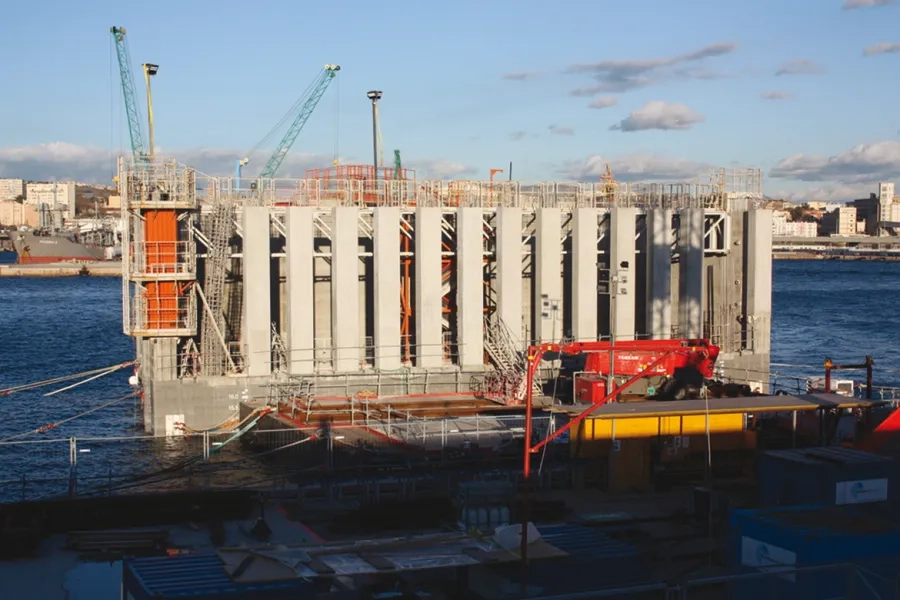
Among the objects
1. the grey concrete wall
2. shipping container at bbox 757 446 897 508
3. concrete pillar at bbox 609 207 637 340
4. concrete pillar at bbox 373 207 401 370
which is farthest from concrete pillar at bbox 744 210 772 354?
shipping container at bbox 757 446 897 508

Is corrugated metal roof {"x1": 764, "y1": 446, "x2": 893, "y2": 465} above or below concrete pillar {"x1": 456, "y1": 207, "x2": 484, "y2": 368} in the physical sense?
below

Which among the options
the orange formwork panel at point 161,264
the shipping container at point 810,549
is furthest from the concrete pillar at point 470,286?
the shipping container at point 810,549

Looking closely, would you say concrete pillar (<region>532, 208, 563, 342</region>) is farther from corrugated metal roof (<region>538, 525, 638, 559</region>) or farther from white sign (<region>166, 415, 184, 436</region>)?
corrugated metal roof (<region>538, 525, 638, 559</region>)

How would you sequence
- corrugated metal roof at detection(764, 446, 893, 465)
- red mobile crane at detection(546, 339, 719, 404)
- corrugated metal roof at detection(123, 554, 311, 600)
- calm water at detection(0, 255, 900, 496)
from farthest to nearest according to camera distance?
1. calm water at detection(0, 255, 900, 496)
2. red mobile crane at detection(546, 339, 719, 404)
3. corrugated metal roof at detection(764, 446, 893, 465)
4. corrugated metal roof at detection(123, 554, 311, 600)

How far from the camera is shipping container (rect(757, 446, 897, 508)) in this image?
2191 cm

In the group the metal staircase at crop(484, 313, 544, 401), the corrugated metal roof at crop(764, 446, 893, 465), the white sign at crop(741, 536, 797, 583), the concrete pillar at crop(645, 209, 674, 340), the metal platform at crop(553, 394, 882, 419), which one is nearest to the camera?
the white sign at crop(741, 536, 797, 583)

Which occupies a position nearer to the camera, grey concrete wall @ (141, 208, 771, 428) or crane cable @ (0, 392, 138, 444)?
grey concrete wall @ (141, 208, 771, 428)

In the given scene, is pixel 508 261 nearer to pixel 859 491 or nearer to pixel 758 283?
pixel 758 283

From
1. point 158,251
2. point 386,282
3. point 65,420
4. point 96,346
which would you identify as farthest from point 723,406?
point 96,346

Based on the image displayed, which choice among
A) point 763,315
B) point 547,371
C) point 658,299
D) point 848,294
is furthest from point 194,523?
point 848,294

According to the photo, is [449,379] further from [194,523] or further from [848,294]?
[848,294]

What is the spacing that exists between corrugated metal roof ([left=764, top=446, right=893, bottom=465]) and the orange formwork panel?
2287 cm

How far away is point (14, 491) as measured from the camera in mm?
34219

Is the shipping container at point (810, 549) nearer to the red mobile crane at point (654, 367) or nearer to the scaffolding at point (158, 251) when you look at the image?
the red mobile crane at point (654, 367)
